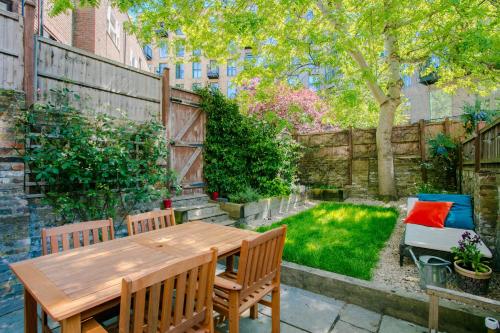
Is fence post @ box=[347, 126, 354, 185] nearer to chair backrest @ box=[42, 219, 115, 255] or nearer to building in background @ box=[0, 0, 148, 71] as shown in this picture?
building in background @ box=[0, 0, 148, 71]

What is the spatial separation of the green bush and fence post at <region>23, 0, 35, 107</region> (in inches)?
145

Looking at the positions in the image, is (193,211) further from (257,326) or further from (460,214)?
(460,214)

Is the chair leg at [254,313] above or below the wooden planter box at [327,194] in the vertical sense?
below

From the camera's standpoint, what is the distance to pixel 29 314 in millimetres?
2072

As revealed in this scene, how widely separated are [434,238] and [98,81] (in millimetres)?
5991

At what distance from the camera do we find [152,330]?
4.82 feet

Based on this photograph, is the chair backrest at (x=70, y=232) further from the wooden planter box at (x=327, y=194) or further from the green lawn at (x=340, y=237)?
the wooden planter box at (x=327, y=194)

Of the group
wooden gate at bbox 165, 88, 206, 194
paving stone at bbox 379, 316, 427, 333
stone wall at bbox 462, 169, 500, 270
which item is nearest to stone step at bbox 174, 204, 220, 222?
wooden gate at bbox 165, 88, 206, 194

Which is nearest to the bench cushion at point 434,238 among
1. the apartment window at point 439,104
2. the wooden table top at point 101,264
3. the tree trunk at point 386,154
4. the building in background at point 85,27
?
the wooden table top at point 101,264

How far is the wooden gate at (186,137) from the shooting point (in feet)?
20.5

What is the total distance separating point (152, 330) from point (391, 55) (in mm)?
9057

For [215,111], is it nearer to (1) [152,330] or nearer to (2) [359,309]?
(2) [359,309]

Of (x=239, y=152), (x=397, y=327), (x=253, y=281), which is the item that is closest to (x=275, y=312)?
(x=253, y=281)

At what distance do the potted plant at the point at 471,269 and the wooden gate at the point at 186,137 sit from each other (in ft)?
17.2
